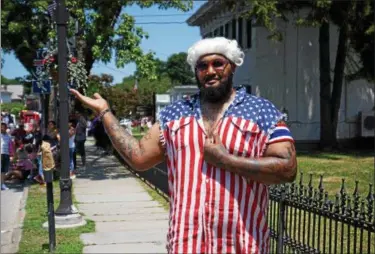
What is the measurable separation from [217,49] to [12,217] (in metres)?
8.07

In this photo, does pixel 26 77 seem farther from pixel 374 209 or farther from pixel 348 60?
pixel 374 209

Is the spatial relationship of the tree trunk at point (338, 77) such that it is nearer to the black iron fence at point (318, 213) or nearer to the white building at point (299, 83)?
the white building at point (299, 83)

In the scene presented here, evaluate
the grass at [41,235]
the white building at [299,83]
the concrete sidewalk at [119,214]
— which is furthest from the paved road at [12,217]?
the white building at [299,83]

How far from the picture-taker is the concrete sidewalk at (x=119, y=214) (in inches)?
282

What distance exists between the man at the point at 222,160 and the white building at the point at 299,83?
68.1ft

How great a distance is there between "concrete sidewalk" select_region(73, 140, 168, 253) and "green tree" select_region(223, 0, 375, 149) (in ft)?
24.6

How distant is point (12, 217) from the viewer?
31.9 feet

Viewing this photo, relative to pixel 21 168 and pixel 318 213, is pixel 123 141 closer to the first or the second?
pixel 318 213

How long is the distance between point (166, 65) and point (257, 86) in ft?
257

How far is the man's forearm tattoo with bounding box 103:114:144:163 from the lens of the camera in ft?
8.87

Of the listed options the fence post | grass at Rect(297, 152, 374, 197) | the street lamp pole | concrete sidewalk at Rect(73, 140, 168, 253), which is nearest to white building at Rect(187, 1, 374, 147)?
grass at Rect(297, 152, 374, 197)

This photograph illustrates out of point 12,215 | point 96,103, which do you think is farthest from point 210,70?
point 12,215

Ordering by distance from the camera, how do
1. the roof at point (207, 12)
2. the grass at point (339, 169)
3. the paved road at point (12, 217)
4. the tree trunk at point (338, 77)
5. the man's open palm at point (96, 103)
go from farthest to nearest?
the roof at point (207, 12), the tree trunk at point (338, 77), the grass at point (339, 169), the paved road at point (12, 217), the man's open palm at point (96, 103)

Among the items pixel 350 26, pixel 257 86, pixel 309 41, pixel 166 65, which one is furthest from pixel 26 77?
pixel 166 65
